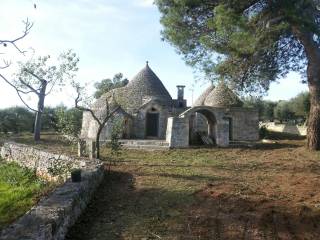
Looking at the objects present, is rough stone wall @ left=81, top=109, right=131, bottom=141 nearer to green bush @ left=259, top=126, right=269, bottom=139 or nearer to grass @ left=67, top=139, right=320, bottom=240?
green bush @ left=259, top=126, right=269, bottom=139

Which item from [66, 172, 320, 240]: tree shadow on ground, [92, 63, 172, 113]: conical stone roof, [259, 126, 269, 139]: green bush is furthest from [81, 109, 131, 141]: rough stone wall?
[66, 172, 320, 240]: tree shadow on ground

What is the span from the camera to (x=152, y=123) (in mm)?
30000

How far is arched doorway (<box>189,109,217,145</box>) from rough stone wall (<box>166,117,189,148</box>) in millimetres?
1998

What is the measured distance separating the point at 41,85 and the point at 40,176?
17884mm

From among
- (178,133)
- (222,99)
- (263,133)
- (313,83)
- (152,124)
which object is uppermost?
(222,99)

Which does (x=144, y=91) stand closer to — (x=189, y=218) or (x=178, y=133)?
(x=178, y=133)

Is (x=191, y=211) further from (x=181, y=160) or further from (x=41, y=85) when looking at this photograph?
(x=41, y=85)

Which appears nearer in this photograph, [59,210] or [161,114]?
[59,210]

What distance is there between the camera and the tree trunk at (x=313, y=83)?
63.5 feet

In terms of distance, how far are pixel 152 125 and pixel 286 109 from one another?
32.8m

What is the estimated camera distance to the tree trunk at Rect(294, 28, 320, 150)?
19344 mm

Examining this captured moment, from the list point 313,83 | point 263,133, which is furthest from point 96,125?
point 313,83

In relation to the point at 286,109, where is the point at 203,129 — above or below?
below

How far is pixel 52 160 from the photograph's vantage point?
1500cm
